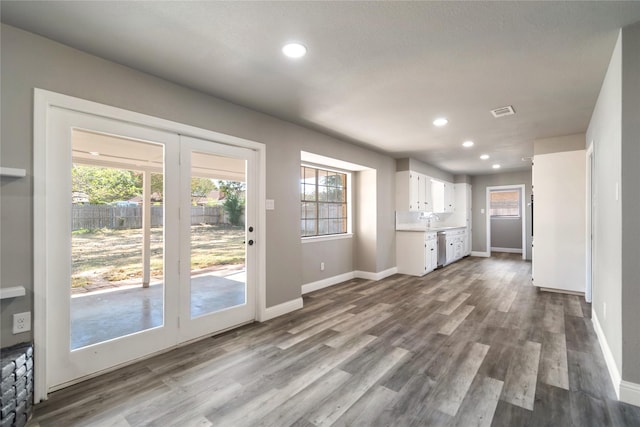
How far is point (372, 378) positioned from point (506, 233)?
9.31 metres

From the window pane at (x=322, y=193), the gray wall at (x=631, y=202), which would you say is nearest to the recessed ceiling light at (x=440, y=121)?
the gray wall at (x=631, y=202)

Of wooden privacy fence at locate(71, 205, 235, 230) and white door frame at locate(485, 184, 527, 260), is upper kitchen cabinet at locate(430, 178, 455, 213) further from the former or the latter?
wooden privacy fence at locate(71, 205, 235, 230)

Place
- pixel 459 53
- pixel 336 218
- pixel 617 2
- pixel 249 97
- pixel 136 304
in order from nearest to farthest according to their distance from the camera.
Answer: pixel 617 2
pixel 459 53
pixel 136 304
pixel 249 97
pixel 336 218

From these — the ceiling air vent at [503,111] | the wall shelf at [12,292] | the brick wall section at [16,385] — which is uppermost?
the ceiling air vent at [503,111]

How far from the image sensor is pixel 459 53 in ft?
7.39

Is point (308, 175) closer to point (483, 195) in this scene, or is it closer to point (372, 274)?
point (372, 274)

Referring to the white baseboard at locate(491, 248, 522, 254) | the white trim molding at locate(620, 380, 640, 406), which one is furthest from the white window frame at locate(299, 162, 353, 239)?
the white baseboard at locate(491, 248, 522, 254)

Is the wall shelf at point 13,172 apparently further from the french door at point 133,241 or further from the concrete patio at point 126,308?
the concrete patio at point 126,308

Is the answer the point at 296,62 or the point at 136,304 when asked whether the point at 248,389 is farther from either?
the point at 296,62

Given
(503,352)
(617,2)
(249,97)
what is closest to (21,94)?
(249,97)

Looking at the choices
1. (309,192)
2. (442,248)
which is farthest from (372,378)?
(442,248)

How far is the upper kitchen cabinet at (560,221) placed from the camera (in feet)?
14.8

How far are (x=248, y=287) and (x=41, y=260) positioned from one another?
1.86 metres

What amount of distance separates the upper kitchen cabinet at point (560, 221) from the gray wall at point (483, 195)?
159 inches
